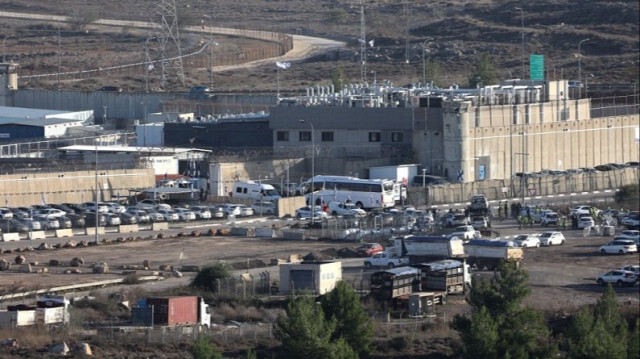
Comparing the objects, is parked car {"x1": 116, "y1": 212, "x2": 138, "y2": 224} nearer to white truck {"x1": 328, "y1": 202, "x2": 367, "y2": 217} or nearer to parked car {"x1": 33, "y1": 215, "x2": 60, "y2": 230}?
parked car {"x1": 33, "y1": 215, "x2": 60, "y2": 230}

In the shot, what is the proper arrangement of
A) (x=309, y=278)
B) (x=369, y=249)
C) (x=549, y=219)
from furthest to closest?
(x=549, y=219)
(x=369, y=249)
(x=309, y=278)

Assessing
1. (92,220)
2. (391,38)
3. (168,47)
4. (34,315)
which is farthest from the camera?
(391,38)

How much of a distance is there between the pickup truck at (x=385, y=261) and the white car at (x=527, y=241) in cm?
369

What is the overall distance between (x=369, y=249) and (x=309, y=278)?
17.7ft

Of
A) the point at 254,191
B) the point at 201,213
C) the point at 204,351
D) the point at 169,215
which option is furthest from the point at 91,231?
the point at 204,351

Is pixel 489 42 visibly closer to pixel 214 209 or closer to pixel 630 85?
pixel 630 85

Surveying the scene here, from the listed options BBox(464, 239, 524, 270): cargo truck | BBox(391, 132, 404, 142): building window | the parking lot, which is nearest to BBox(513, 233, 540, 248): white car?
the parking lot

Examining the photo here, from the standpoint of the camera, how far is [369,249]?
37375 millimetres

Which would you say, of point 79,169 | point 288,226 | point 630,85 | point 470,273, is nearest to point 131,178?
point 79,169

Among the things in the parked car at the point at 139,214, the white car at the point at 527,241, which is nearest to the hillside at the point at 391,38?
the parked car at the point at 139,214

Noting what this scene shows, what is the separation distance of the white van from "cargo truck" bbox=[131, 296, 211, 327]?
54.7 feet

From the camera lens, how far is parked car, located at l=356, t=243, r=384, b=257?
1462 inches

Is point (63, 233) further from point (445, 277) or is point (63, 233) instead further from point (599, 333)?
point (599, 333)

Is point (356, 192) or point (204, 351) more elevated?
point (356, 192)
